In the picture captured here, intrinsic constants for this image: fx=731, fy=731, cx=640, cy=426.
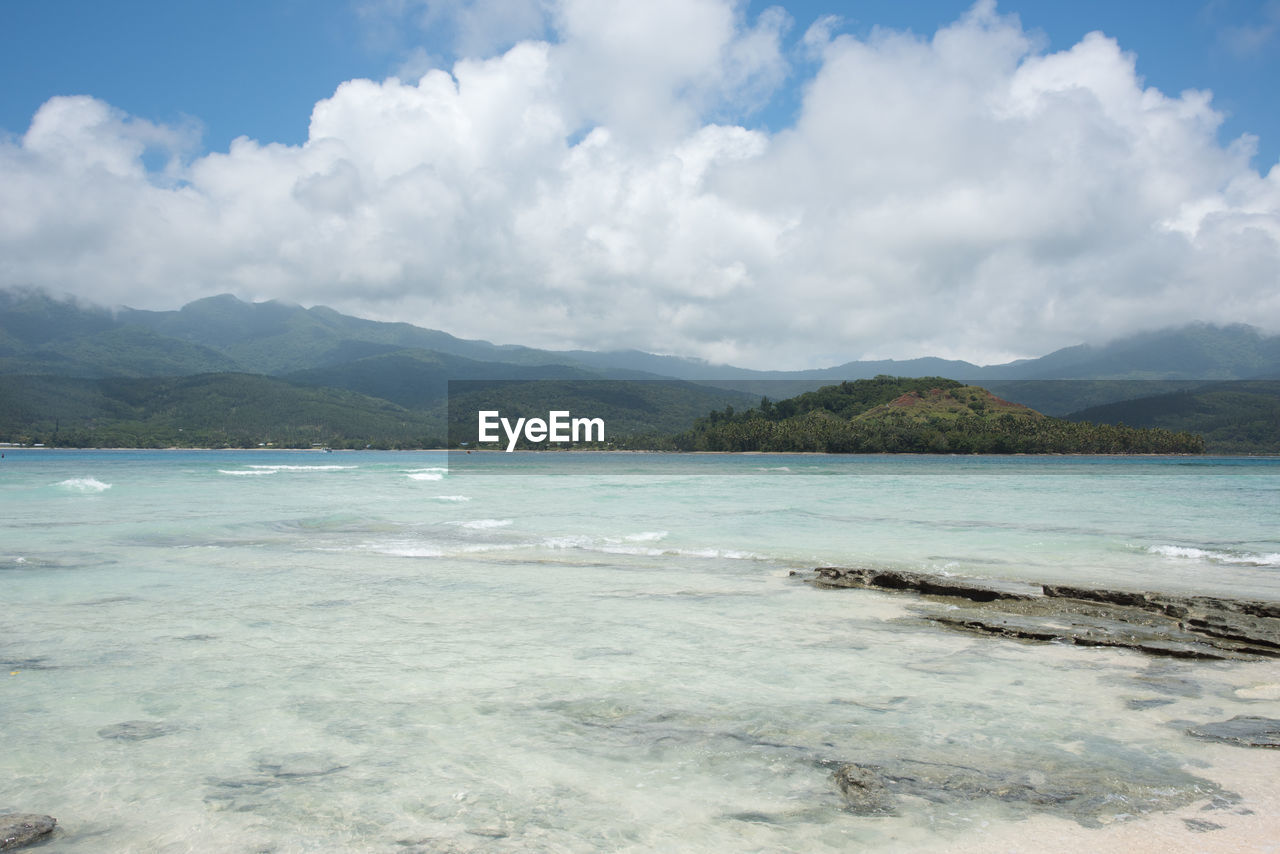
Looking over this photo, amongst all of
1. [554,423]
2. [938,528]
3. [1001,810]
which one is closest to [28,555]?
[1001,810]

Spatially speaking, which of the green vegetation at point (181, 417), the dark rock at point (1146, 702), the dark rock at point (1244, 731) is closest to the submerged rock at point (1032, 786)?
the dark rock at point (1244, 731)

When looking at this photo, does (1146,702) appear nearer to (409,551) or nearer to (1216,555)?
(1216,555)

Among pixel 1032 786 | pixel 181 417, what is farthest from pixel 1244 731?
pixel 181 417

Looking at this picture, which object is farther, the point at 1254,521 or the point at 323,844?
the point at 1254,521

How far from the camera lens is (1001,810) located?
4.30m

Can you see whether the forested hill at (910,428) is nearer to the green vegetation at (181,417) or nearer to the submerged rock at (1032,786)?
the green vegetation at (181,417)

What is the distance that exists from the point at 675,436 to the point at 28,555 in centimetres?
14552

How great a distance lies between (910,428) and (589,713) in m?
136

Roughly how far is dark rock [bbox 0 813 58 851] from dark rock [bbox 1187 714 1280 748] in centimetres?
763

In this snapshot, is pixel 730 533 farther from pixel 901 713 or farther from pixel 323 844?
pixel 323 844

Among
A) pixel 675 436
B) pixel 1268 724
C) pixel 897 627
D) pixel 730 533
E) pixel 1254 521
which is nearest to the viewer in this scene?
pixel 1268 724

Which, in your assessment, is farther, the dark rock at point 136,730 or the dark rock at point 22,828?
the dark rock at point 136,730

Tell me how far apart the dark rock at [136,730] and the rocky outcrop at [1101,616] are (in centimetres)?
834

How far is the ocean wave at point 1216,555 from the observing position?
595 inches
